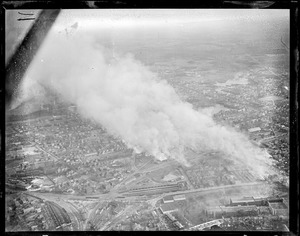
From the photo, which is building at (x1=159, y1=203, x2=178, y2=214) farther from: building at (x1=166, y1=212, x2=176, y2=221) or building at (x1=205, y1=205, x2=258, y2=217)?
building at (x1=205, y1=205, x2=258, y2=217)

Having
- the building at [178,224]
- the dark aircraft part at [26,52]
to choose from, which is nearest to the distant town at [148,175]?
the building at [178,224]

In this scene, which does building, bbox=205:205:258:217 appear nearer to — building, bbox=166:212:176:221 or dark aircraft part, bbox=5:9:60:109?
building, bbox=166:212:176:221

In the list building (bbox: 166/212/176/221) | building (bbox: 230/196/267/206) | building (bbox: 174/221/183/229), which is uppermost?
building (bbox: 230/196/267/206)

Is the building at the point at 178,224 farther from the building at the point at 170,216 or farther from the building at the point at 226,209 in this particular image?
the building at the point at 226,209

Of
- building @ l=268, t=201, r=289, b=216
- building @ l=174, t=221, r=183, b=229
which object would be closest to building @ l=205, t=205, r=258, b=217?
building @ l=268, t=201, r=289, b=216

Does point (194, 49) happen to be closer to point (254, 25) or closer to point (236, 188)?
point (254, 25)

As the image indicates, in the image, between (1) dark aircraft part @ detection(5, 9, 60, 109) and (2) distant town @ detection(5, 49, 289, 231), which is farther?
(2) distant town @ detection(5, 49, 289, 231)

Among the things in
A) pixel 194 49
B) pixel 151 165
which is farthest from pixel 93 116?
pixel 194 49

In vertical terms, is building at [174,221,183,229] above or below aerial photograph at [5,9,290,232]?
below
